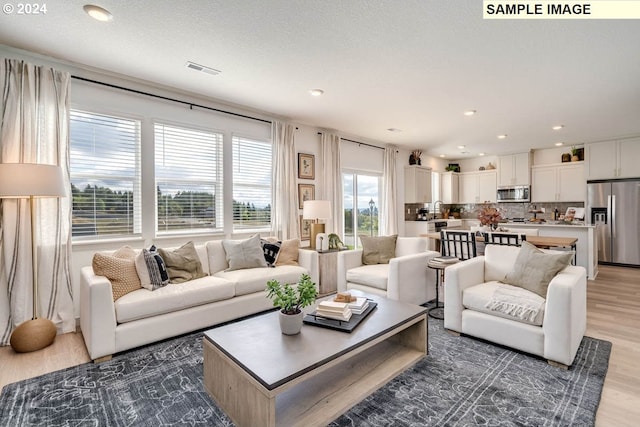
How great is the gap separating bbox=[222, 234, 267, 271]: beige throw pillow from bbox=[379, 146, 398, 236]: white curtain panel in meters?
3.55

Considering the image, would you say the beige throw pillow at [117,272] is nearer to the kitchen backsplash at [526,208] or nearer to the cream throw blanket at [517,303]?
the cream throw blanket at [517,303]

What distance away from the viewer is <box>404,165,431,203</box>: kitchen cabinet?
7.10m

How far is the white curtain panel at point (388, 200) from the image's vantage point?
665cm

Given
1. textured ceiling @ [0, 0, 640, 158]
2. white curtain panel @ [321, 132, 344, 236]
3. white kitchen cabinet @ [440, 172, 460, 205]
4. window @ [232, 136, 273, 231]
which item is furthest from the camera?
white kitchen cabinet @ [440, 172, 460, 205]

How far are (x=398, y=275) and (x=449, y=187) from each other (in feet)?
19.3

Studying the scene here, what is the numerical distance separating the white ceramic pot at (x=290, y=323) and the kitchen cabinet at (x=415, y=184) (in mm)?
5681

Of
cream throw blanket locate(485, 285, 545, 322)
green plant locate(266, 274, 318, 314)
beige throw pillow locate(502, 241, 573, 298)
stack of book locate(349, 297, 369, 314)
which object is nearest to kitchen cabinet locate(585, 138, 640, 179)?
beige throw pillow locate(502, 241, 573, 298)

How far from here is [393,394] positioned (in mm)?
1999

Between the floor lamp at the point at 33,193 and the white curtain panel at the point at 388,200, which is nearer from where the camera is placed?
the floor lamp at the point at 33,193

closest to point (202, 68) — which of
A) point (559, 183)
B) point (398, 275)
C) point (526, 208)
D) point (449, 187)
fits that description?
point (398, 275)

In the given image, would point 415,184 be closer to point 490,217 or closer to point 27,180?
point 490,217

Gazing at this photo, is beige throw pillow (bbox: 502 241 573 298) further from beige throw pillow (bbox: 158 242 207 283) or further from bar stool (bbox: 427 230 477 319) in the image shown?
beige throw pillow (bbox: 158 242 207 283)

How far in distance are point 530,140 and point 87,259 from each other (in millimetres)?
7709

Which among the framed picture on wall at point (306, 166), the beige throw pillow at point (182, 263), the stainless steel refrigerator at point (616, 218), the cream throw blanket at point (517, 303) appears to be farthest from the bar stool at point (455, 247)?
the stainless steel refrigerator at point (616, 218)
